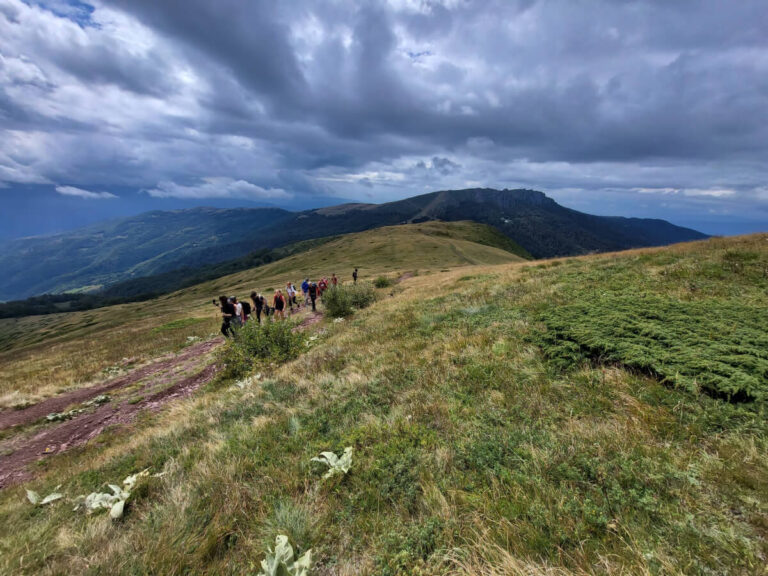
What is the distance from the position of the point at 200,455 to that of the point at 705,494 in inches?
241

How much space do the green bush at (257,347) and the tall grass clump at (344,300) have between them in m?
6.66

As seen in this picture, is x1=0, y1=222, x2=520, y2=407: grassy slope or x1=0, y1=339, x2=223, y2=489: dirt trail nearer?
x1=0, y1=339, x2=223, y2=489: dirt trail

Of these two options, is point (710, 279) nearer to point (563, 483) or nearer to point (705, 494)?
point (705, 494)

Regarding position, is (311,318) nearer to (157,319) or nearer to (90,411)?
(90,411)

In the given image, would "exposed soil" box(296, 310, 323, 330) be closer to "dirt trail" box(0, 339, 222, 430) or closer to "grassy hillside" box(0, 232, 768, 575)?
"dirt trail" box(0, 339, 222, 430)

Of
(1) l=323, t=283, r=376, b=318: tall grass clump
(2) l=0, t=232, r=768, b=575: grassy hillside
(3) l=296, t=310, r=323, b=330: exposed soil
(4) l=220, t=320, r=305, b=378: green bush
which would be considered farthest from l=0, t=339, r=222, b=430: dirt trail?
(1) l=323, t=283, r=376, b=318: tall grass clump

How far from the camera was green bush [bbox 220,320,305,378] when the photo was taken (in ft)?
33.9

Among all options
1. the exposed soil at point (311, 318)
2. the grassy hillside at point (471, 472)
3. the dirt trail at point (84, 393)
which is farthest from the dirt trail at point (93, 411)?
the exposed soil at point (311, 318)

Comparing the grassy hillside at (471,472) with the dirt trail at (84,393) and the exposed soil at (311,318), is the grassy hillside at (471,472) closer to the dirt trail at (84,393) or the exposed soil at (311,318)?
the dirt trail at (84,393)

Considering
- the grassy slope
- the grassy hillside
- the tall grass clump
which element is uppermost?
the grassy hillside

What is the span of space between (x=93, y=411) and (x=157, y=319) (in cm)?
4496

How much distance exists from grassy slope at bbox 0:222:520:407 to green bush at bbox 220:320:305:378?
994 cm

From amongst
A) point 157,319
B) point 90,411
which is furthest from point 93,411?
point 157,319

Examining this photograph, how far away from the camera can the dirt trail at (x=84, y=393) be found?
10.9 metres
